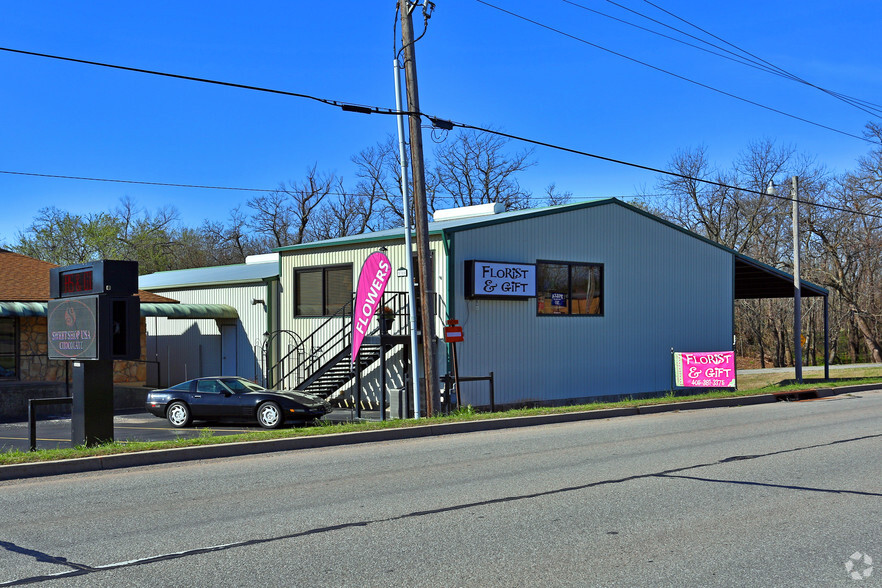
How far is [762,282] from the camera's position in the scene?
3244 centimetres

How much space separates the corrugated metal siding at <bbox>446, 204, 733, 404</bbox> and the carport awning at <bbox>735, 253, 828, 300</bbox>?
126 centimetres

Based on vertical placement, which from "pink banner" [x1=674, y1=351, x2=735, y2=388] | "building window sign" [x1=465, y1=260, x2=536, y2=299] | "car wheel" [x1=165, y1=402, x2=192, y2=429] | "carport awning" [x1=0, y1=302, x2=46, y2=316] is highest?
"building window sign" [x1=465, y1=260, x2=536, y2=299]

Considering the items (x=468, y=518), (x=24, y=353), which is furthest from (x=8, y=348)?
(x=468, y=518)

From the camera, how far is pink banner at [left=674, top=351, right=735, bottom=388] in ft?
80.3

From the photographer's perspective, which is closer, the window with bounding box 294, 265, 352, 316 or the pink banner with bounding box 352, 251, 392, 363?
the pink banner with bounding box 352, 251, 392, 363

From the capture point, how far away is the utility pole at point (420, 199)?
17.6 meters

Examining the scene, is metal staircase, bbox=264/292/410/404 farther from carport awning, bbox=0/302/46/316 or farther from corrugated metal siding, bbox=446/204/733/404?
carport awning, bbox=0/302/46/316

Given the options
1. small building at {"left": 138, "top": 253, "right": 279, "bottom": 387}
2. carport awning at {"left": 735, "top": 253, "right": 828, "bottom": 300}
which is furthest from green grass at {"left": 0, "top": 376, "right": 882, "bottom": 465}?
small building at {"left": 138, "top": 253, "right": 279, "bottom": 387}

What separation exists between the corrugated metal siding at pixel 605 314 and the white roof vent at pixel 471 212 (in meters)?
2.84

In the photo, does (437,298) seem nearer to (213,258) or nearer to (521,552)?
(521,552)

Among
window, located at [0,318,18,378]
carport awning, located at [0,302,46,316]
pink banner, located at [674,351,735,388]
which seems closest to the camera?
carport awning, located at [0,302,46,316]

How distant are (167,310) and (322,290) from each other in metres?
5.33

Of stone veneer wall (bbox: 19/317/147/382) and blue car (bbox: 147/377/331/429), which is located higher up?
stone veneer wall (bbox: 19/317/147/382)

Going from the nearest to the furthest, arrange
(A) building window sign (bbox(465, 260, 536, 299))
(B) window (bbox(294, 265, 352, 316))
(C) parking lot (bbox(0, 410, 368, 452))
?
(C) parking lot (bbox(0, 410, 368, 452)) → (A) building window sign (bbox(465, 260, 536, 299)) → (B) window (bbox(294, 265, 352, 316))
